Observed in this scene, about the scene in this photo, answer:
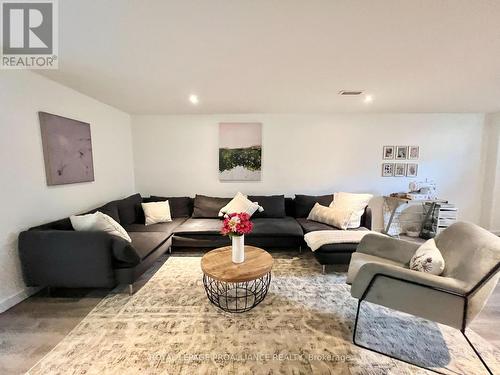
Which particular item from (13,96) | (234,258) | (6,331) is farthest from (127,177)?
(234,258)

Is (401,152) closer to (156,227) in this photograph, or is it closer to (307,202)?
(307,202)

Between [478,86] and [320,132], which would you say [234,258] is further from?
[478,86]

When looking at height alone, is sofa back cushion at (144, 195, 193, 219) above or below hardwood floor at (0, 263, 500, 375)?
above

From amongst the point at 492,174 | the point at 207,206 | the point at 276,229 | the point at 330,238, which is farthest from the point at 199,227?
the point at 492,174

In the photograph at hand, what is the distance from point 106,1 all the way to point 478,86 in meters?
Result: 3.79

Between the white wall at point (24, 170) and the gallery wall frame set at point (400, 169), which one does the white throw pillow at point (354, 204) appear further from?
the white wall at point (24, 170)

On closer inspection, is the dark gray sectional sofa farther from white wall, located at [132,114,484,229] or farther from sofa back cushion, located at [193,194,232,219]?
white wall, located at [132,114,484,229]

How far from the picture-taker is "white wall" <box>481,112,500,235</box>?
13.0ft

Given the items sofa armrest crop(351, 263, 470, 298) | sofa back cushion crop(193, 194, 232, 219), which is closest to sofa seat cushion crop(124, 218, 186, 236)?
sofa back cushion crop(193, 194, 232, 219)

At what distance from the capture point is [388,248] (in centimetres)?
228

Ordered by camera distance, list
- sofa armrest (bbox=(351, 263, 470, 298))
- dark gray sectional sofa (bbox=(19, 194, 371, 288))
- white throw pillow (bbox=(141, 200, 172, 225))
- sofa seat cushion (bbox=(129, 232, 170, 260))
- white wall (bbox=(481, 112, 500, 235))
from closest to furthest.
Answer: sofa armrest (bbox=(351, 263, 470, 298)), dark gray sectional sofa (bbox=(19, 194, 371, 288)), sofa seat cushion (bbox=(129, 232, 170, 260)), white throw pillow (bbox=(141, 200, 172, 225)), white wall (bbox=(481, 112, 500, 235))

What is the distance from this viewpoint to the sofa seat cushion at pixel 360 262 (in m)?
2.04

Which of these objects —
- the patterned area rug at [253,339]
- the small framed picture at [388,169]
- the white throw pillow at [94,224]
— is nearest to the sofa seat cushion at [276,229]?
the patterned area rug at [253,339]

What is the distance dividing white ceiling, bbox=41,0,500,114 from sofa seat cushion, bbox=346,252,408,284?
1.84 metres
